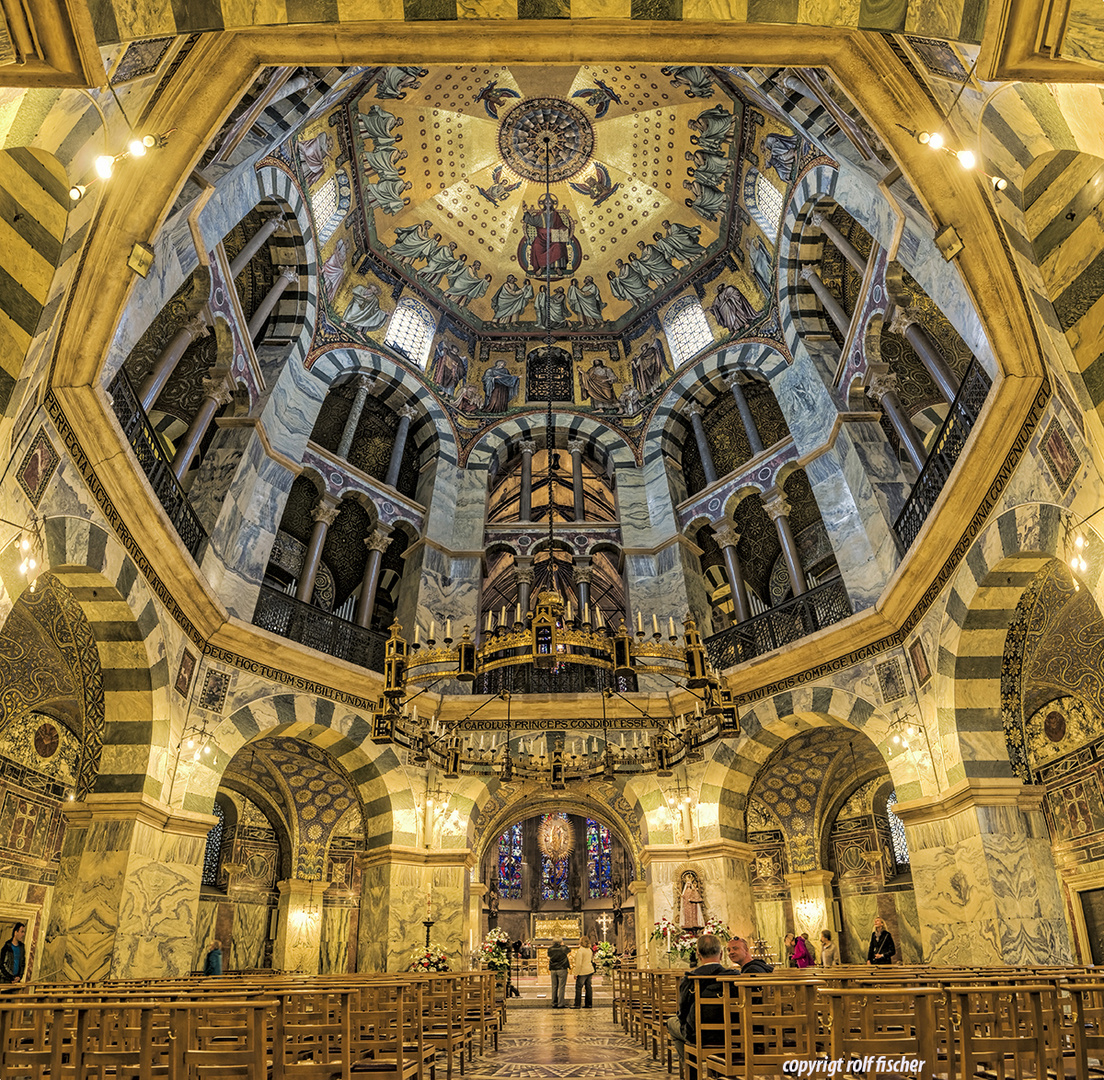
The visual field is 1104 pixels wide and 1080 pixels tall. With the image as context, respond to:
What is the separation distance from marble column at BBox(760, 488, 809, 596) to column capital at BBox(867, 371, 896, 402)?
2.85 m

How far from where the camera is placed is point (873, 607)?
11.9 m

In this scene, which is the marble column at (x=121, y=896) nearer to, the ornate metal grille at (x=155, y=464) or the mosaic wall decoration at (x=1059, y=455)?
the ornate metal grille at (x=155, y=464)

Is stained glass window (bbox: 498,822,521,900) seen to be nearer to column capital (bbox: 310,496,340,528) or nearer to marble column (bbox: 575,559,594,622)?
marble column (bbox: 575,559,594,622)

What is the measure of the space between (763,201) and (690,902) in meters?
13.5

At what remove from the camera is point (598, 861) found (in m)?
28.9

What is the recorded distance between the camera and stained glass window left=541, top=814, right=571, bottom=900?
2853 centimetres

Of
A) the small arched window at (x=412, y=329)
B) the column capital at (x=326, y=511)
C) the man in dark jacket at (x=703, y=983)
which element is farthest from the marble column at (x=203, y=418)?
the man in dark jacket at (x=703, y=983)

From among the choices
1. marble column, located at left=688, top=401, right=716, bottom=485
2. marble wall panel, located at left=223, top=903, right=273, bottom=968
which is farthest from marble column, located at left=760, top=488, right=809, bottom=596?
marble wall panel, located at left=223, top=903, right=273, bottom=968

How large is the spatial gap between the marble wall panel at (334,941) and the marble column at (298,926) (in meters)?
0.12

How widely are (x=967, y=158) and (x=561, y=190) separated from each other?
49.0ft

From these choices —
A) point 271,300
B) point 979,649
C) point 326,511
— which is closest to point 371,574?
point 326,511

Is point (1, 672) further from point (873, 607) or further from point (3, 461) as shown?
point (873, 607)

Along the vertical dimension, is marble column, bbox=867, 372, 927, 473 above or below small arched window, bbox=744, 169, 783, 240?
below

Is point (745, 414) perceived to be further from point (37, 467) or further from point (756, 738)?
point (37, 467)
